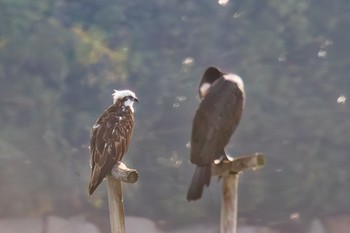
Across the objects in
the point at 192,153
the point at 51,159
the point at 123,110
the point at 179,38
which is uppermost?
the point at 179,38

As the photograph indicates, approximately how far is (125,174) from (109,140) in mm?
503

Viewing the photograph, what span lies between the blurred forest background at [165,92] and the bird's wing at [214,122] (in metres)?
3.42

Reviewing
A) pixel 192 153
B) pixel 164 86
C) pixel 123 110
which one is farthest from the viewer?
pixel 164 86

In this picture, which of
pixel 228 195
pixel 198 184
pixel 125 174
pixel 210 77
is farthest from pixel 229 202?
pixel 210 77

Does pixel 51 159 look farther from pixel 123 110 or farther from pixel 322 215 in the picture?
pixel 123 110

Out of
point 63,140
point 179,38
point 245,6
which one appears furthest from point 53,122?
point 245,6

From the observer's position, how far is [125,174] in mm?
3652

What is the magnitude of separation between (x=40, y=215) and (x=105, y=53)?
1.53m

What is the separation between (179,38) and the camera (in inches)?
286

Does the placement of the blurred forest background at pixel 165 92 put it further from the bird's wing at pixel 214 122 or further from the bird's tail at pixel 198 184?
the bird's tail at pixel 198 184

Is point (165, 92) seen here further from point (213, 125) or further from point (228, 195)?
point (228, 195)

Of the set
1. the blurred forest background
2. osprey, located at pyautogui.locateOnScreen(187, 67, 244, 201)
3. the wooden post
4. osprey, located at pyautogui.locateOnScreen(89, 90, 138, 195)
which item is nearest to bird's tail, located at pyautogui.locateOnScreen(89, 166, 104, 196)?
osprey, located at pyautogui.locateOnScreen(89, 90, 138, 195)

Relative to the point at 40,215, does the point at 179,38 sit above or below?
above

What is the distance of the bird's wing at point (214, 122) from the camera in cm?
364
